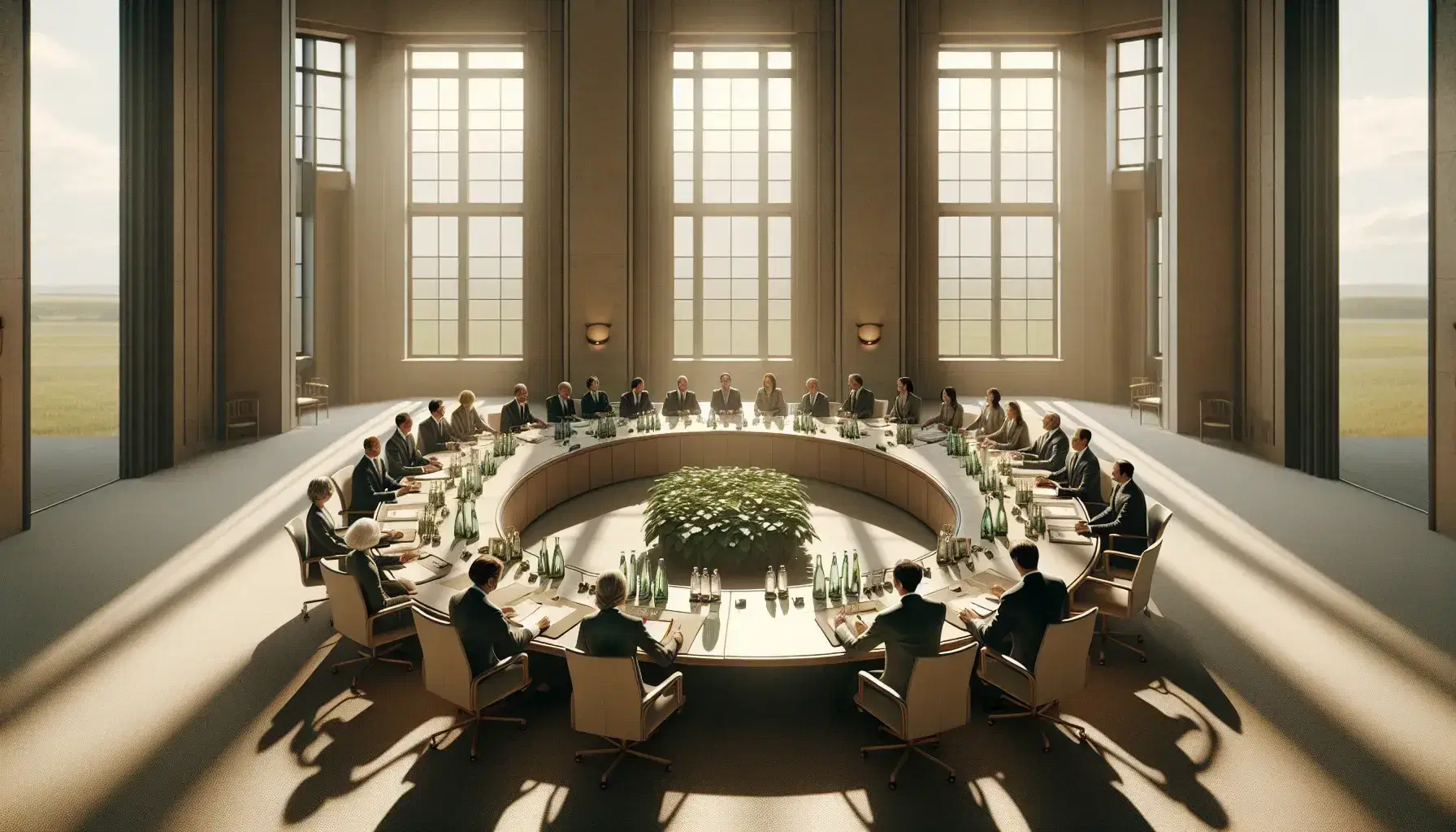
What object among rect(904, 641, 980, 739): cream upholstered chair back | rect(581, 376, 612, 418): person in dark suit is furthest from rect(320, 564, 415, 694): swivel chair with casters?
rect(581, 376, 612, 418): person in dark suit

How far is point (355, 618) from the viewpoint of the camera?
5301mm

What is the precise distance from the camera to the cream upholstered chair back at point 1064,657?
450cm

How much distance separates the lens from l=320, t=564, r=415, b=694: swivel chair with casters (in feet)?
17.2

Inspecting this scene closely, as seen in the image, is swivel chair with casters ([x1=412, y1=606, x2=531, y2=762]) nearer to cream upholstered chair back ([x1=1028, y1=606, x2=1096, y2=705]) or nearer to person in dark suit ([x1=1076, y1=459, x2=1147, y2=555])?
cream upholstered chair back ([x1=1028, y1=606, x2=1096, y2=705])

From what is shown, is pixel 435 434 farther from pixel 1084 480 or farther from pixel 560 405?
pixel 1084 480

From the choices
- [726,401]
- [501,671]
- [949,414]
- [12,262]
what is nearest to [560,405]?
[726,401]

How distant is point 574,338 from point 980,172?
7803 millimetres

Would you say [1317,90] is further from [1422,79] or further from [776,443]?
[776,443]

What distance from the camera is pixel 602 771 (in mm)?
4367

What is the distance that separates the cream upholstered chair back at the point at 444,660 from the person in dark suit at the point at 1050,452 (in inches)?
223

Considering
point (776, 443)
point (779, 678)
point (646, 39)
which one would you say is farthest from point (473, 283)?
point (779, 678)

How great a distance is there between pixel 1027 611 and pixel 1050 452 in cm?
438

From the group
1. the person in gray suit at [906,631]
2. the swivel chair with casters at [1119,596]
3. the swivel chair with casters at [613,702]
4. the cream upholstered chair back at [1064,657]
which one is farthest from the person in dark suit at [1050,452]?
the swivel chair with casters at [613,702]

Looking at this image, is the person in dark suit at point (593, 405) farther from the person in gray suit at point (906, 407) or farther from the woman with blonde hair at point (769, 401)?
the person in gray suit at point (906, 407)
